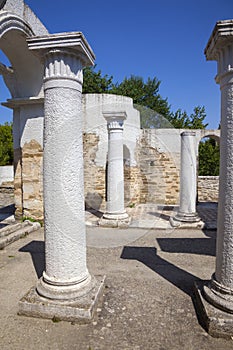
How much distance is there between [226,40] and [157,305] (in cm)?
284

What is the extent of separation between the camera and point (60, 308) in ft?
7.82

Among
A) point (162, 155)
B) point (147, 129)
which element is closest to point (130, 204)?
point (162, 155)

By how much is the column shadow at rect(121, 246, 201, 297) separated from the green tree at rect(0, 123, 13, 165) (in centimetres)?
1713

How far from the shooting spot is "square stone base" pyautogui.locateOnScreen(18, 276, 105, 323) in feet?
7.70

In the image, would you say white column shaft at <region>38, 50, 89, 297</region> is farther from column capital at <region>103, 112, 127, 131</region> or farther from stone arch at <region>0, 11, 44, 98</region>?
column capital at <region>103, 112, 127, 131</region>

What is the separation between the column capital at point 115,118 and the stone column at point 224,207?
3.89 meters

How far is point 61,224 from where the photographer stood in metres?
2.49

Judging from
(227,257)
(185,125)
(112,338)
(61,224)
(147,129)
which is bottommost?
(112,338)

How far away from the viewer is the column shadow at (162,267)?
317 centimetres

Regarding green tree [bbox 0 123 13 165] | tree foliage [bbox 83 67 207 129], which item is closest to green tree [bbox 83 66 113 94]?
tree foliage [bbox 83 67 207 129]

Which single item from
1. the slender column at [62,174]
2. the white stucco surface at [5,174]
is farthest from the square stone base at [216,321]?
the white stucco surface at [5,174]

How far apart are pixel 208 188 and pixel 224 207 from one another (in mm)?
11071

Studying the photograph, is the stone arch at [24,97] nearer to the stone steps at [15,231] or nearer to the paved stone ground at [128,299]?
the stone steps at [15,231]

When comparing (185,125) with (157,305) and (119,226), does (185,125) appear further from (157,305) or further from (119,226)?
(157,305)
